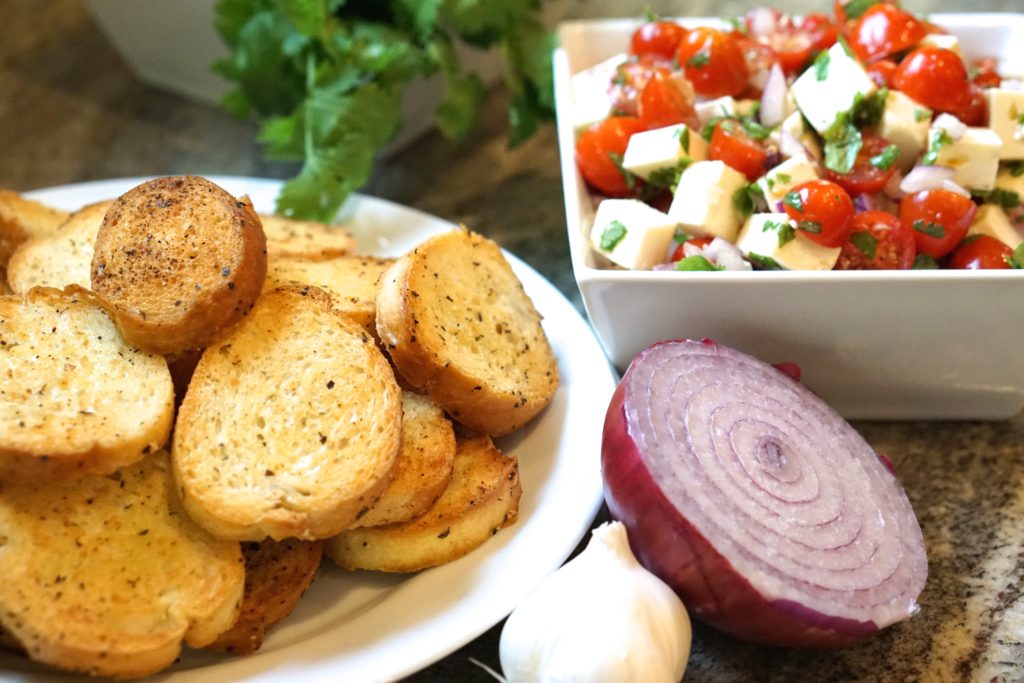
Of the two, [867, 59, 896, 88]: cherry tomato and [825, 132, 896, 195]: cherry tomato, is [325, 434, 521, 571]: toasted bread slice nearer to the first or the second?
[825, 132, 896, 195]: cherry tomato

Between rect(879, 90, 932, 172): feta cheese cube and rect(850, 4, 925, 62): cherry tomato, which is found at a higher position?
rect(850, 4, 925, 62): cherry tomato

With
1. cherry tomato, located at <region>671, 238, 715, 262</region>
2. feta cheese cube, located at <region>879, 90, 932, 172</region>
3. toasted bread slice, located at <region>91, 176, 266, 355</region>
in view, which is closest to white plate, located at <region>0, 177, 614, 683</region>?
cherry tomato, located at <region>671, 238, 715, 262</region>

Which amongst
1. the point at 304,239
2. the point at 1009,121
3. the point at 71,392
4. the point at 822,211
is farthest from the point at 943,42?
the point at 71,392

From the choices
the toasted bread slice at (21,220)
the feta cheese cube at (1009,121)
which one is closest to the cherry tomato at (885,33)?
the feta cheese cube at (1009,121)

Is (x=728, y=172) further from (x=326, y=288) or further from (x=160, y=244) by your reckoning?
(x=160, y=244)

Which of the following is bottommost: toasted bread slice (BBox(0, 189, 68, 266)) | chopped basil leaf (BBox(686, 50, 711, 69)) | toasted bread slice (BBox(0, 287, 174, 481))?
toasted bread slice (BBox(0, 189, 68, 266))

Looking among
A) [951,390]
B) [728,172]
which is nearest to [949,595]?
[951,390]
